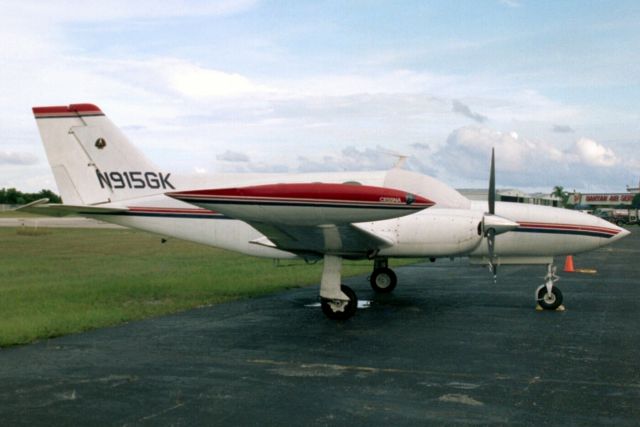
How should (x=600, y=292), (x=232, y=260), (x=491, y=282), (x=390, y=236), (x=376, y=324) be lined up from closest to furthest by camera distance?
(x=376, y=324), (x=390, y=236), (x=600, y=292), (x=491, y=282), (x=232, y=260)

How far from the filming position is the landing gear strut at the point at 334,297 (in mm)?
12352

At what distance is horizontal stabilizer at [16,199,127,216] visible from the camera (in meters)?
13.5

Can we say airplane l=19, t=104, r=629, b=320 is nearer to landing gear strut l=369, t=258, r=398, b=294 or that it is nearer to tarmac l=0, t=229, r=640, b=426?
landing gear strut l=369, t=258, r=398, b=294

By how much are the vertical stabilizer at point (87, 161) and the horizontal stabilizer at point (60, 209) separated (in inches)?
30.9

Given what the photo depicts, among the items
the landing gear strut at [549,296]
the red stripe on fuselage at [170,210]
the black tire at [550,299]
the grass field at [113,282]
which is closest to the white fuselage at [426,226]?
the red stripe on fuselage at [170,210]

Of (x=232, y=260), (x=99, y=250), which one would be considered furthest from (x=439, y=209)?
(x=99, y=250)

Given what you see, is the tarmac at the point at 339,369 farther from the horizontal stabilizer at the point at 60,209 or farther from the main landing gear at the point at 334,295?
the horizontal stabilizer at the point at 60,209

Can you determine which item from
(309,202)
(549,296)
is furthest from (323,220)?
(549,296)

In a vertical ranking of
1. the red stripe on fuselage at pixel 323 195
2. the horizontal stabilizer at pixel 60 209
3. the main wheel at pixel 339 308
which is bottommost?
the main wheel at pixel 339 308

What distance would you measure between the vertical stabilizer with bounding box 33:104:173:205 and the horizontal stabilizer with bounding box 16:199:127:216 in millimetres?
784

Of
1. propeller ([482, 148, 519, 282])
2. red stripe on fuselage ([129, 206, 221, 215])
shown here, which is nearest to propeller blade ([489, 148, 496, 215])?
propeller ([482, 148, 519, 282])

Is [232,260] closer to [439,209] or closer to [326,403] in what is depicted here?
[439,209]

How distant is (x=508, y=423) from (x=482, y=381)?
5.40 feet

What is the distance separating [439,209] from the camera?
45.0 ft
